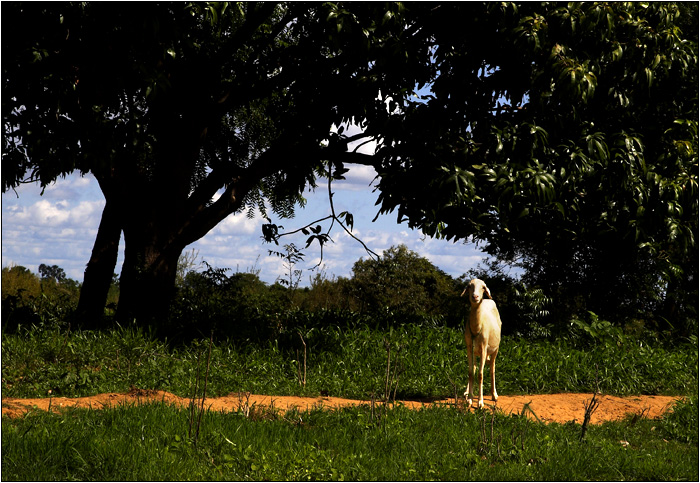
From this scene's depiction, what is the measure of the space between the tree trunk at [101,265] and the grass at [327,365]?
253 cm

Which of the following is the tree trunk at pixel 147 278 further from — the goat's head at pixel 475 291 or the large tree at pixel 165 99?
the goat's head at pixel 475 291

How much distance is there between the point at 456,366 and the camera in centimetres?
1066

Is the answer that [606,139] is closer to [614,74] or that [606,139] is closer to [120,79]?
[614,74]

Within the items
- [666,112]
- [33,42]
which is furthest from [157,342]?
[666,112]

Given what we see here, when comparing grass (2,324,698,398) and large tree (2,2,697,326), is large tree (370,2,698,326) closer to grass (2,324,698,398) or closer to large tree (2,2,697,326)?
large tree (2,2,697,326)

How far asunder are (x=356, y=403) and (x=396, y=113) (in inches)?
188

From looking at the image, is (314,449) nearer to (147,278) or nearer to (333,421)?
(333,421)

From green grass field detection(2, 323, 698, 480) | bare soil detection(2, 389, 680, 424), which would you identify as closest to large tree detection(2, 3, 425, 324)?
green grass field detection(2, 323, 698, 480)

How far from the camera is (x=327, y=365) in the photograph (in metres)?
10.4

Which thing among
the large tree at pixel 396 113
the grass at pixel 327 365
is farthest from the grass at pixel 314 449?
the large tree at pixel 396 113

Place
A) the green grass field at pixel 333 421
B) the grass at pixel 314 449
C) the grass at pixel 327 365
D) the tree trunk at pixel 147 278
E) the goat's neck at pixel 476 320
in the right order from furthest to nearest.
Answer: the tree trunk at pixel 147 278 < the grass at pixel 327 365 < the goat's neck at pixel 476 320 < the green grass field at pixel 333 421 < the grass at pixel 314 449

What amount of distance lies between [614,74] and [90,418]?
28.7ft

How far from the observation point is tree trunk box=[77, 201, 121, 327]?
1354 cm

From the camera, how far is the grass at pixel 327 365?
29.9 ft
